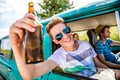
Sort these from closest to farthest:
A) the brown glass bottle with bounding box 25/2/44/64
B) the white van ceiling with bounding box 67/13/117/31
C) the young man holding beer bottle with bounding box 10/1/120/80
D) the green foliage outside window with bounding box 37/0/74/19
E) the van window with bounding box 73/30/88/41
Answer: the brown glass bottle with bounding box 25/2/44/64 < the young man holding beer bottle with bounding box 10/1/120/80 < the white van ceiling with bounding box 67/13/117/31 < the van window with bounding box 73/30/88/41 < the green foliage outside window with bounding box 37/0/74/19

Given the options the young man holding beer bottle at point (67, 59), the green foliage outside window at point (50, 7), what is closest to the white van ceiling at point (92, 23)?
the young man holding beer bottle at point (67, 59)

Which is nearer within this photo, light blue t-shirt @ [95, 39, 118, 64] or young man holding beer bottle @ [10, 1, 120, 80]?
young man holding beer bottle @ [10, 1, 120, 80]

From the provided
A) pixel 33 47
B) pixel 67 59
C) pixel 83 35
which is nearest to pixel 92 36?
pixel 83 35

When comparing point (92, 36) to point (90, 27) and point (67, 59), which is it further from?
point (67, 59)

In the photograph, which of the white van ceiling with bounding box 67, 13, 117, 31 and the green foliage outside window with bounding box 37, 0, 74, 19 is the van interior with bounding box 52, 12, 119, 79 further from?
the green foliage outside window with bounding box 37, 0, 74, 19

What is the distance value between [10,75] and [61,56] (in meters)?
2.12

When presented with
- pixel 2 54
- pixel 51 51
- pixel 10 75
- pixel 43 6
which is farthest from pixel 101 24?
pixel 43 6

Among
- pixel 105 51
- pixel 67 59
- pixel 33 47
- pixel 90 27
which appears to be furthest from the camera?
pixel 105 51

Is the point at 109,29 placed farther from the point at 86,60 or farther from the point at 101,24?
the point at 86,60

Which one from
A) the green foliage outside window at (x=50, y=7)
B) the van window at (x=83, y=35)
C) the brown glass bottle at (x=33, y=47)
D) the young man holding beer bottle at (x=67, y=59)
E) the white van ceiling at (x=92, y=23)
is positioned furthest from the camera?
the green foliage outside window at (x=50, y=7)


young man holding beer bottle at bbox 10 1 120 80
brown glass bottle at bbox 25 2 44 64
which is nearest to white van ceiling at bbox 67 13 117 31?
young man holding beer bottle at bbox 10 1 120 80

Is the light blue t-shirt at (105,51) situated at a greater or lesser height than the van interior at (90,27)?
lesser

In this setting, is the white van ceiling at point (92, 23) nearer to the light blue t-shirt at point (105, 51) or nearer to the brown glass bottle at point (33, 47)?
the light blue t-shirt at point (105, 51)

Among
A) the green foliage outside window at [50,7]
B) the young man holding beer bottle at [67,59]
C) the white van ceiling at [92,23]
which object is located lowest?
the young man holding beer bottle at [67,59]
